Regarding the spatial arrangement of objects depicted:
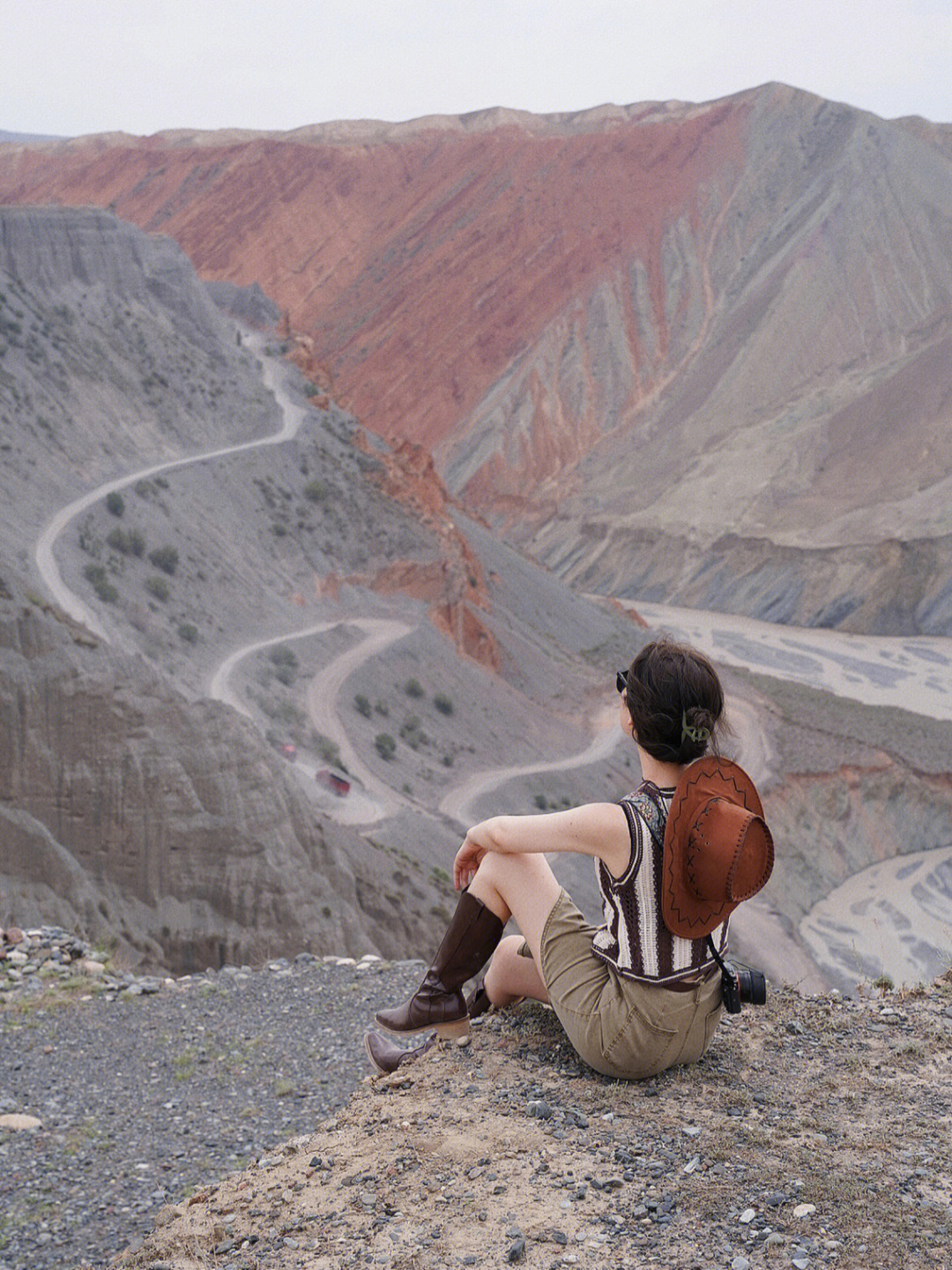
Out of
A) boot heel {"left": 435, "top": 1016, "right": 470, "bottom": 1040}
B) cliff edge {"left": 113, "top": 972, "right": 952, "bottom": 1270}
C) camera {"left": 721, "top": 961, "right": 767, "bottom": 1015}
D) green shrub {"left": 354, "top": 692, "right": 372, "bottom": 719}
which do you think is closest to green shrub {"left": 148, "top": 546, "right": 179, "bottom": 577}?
green shrub {"left": 354, "top": 692, "right": 372, "bottom": 719}

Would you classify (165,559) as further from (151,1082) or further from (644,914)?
(644,914)

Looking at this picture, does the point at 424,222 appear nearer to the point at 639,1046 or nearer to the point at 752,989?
the point at 752,989

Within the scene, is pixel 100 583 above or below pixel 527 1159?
below

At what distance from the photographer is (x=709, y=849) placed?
396cm

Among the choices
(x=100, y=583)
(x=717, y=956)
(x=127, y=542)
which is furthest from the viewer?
(x=127, y=542)

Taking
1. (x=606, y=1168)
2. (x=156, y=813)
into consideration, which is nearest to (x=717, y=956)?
(x=606, y=1168)

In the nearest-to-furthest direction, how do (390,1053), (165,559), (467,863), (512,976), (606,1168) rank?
1. (606,1168)
2. (467,863)
3. (512,976)
4. (390,1053)
5. (165,559)

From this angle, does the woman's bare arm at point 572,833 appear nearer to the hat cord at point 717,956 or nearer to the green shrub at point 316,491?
the hat cord at point 717,956

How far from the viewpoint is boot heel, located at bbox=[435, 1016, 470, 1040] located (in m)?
4.86

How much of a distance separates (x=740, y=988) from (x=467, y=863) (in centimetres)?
108

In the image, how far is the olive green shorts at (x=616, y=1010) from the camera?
4.17 metres

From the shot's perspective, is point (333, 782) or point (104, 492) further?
point (104, 492)

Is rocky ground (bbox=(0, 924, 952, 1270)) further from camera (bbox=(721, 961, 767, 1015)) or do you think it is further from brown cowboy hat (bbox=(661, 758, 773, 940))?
brown cowboy hat (bbox=(661, 758, 773, 940))

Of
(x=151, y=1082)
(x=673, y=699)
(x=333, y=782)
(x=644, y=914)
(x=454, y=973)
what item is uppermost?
(x=673, y=699)
